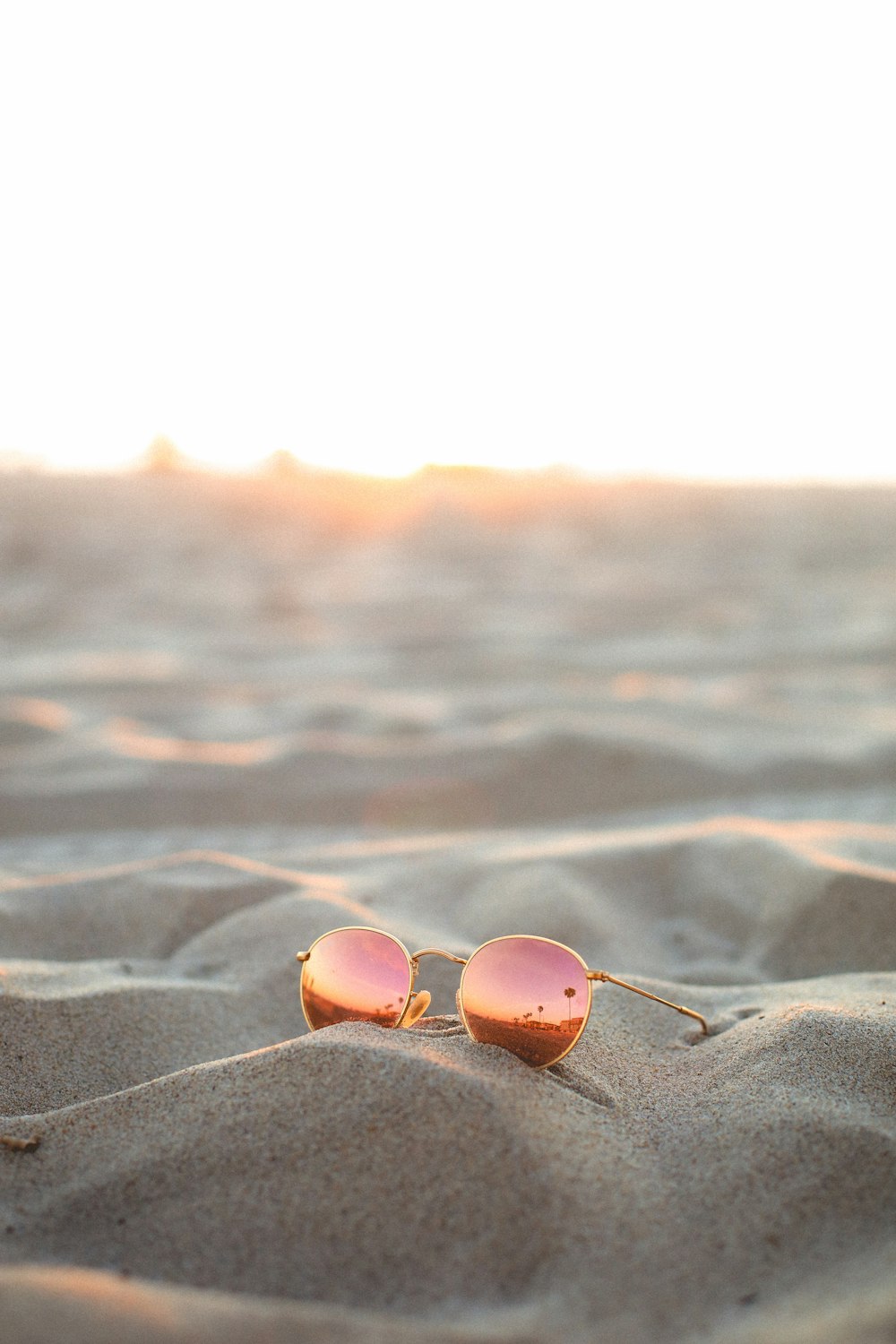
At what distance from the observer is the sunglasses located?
131 centimetres

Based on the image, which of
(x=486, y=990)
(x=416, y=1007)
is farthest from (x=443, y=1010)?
(x=486, y=990)

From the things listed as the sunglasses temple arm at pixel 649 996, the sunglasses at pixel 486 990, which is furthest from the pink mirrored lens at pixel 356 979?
the sunglasses temple arm at pixel 649 996

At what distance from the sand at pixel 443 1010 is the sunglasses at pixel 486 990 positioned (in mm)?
50

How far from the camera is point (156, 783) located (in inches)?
136

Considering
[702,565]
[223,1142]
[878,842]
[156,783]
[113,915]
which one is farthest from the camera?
[702,565]

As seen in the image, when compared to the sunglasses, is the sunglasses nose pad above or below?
below

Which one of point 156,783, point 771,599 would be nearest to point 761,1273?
point 156,783

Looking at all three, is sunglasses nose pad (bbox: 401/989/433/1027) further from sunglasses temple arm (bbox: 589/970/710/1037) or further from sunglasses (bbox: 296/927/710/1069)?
sunglasses temple arm (bbox: 589/970/710/1037)

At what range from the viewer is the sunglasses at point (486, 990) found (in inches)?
51.7

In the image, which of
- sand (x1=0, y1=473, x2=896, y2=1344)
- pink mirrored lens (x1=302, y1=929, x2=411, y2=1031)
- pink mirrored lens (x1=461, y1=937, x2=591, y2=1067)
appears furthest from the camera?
pink mirrored lens (x1=302, y1=929, x2=411, y2=1031)

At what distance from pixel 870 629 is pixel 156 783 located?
214 inches

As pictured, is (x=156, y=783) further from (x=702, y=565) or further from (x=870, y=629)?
(x=702, y=565)

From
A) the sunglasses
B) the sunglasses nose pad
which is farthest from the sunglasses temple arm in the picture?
the sunglasses nose pad

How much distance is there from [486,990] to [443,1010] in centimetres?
49
